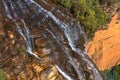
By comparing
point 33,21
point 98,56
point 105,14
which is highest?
point 33,21

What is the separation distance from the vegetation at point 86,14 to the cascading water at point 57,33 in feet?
1.24

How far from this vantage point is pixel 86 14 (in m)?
10.1

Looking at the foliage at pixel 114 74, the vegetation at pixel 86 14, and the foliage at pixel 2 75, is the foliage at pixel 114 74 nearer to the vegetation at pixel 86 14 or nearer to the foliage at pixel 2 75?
the vegetation at pixel 86 14

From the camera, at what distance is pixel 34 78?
24.3 ft

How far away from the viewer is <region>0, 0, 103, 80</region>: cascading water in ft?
26.2

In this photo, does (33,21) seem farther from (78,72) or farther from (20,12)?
(78,72)

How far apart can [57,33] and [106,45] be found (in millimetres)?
3131

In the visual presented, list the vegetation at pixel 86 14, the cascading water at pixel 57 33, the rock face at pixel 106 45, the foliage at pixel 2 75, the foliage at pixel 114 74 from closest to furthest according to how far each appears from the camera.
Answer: the foliage at pixel 2 75 < the cascading water at pixel 57 33 < the vegetation at pixel 86 14 < the rock face at pixel 106 45 < the foliage at pixel 114 74

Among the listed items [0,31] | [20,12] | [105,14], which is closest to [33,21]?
[20,12]

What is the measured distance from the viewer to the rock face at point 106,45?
1081cm

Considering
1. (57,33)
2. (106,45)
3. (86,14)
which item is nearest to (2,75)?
(57,33)

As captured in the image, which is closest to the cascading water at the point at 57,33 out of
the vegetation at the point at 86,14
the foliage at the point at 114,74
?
the vegetation at the point at 86,14

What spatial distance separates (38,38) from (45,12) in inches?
43.5

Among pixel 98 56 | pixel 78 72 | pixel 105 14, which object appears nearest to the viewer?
pixel 78 72
